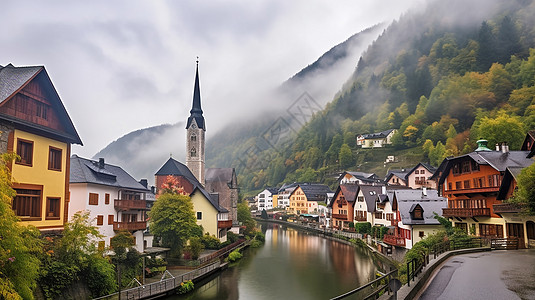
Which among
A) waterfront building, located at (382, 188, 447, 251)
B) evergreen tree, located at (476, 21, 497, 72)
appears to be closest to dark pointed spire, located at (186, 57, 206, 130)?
waterfront building, located at (382, 188, 447, 251)

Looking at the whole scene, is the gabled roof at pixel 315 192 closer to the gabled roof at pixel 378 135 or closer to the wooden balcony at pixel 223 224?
the gabled roof at pixel 378 135

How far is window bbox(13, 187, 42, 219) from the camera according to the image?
21969mm

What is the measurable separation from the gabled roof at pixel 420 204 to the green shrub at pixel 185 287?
23982mm

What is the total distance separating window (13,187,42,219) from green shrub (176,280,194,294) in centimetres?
1088

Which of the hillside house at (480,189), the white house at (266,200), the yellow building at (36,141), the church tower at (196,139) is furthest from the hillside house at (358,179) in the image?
the yellow building at (36,141)

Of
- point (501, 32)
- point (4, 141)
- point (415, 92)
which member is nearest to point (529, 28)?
point (501, 32)

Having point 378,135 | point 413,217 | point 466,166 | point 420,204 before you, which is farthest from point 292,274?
point 378,135

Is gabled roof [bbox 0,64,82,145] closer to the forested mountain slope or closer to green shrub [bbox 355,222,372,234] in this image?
green shrub [bbox 355,222,372,234]

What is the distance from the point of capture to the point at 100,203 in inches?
1348

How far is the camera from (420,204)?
1796 inches

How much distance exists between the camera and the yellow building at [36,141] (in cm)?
2153

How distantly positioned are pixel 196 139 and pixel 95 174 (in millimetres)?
53155

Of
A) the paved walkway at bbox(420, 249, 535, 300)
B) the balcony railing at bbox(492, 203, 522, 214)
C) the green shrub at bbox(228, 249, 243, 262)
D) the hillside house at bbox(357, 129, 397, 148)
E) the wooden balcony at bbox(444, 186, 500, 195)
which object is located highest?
the hillside house at bbox(357, 129, 397, 148)

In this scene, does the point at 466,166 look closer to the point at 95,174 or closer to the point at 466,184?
the point at 466,184
